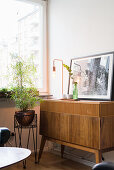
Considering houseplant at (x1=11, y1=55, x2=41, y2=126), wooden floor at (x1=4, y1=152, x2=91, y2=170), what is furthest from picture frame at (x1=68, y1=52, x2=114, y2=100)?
wooden floor at (x1=4, y1=152, x2=91, y2=170)

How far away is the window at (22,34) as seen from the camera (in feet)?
13.3

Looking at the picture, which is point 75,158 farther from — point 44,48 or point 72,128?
point 44,48

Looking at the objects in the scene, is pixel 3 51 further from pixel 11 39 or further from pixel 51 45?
pixel 51 45

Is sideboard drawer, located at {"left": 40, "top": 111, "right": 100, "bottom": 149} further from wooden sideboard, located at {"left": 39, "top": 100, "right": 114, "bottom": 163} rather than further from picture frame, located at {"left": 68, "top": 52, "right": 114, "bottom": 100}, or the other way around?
picture frame, located at {"left": 68, "top": 52, "right": 114, "bottom": 100}

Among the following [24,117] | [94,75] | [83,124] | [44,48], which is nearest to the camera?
[83,124]

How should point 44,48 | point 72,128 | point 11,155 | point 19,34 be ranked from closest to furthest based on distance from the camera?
point 11,155
point 72,128
point 19,34
point 44,48

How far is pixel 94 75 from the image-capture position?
3232 millimetres

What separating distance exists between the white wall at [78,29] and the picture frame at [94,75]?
12cm

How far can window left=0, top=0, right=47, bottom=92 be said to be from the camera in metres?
4.04

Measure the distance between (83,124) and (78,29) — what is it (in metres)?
1.48

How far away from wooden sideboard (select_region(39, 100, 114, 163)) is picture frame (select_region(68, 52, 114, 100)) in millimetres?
326

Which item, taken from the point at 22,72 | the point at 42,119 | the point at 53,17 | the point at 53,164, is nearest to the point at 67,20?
the point at 53,17

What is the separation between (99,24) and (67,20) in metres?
0.74

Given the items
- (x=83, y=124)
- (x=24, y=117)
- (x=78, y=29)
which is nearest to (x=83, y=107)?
(x=83, y=124)
